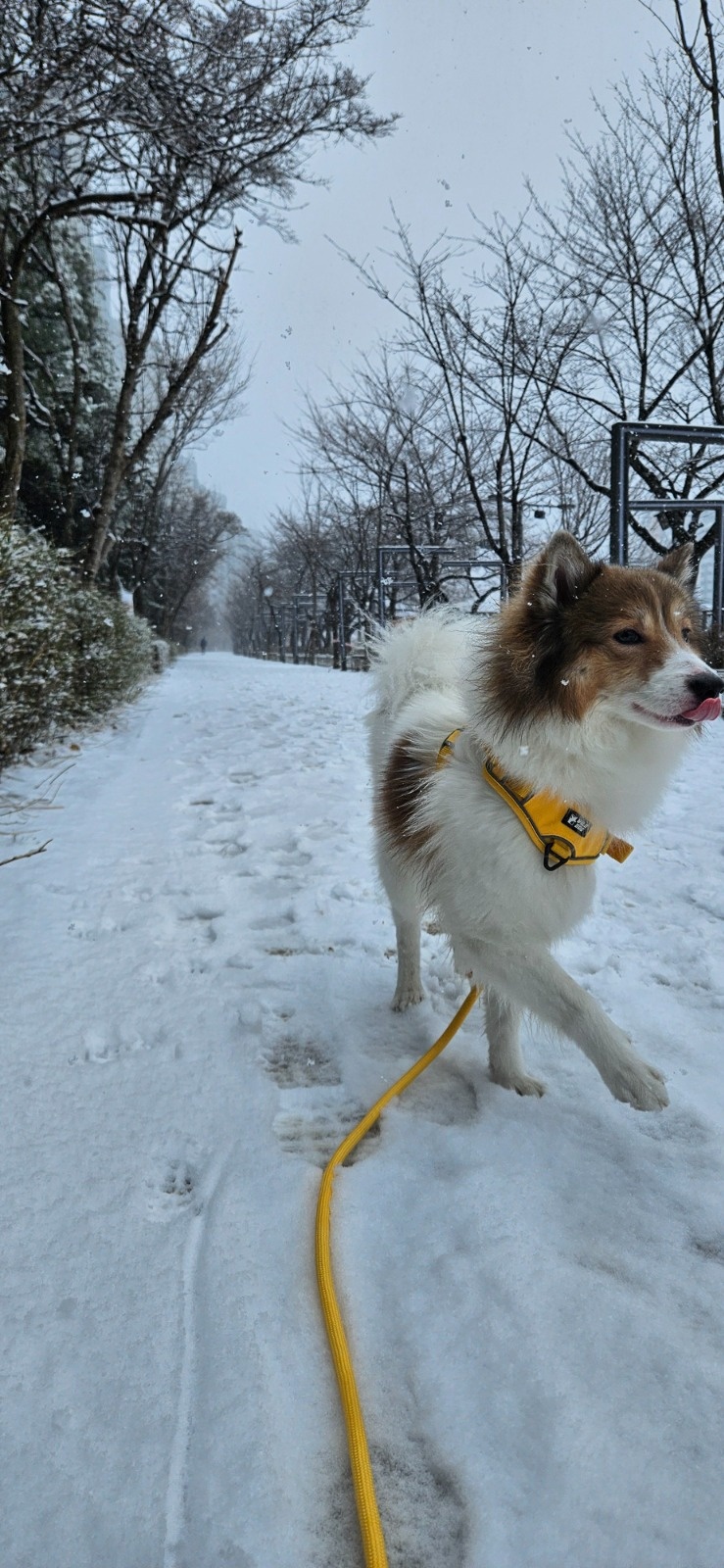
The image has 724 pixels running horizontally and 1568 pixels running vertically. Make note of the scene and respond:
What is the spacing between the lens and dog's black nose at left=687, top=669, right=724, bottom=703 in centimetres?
171

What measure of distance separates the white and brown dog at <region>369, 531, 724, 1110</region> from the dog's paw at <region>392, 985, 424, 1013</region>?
474 mm

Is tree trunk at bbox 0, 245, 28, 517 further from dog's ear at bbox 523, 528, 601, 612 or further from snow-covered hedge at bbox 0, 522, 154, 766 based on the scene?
dog's ear at bbox 523, 528, 601, 612

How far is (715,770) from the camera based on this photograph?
17.3ft

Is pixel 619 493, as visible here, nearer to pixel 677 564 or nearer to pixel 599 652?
pixel 677 564

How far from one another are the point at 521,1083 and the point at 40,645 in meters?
4.40

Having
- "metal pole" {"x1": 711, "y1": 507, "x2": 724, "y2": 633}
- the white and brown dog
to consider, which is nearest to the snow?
the white and brown dog

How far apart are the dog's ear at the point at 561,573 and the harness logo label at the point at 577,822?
529mm

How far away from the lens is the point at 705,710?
172 cm

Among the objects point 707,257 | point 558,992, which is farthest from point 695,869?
point 707,257

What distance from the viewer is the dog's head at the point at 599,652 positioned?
69.2 inches

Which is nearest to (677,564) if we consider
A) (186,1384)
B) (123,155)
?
(186,1384)

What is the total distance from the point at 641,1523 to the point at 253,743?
656 centimetres

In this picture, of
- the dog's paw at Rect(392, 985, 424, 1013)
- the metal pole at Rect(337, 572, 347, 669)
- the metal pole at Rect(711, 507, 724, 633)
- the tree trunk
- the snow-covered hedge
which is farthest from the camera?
the metal pole at Rect(337, 572, 347, 669)

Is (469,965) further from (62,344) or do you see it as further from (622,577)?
(62,344)
